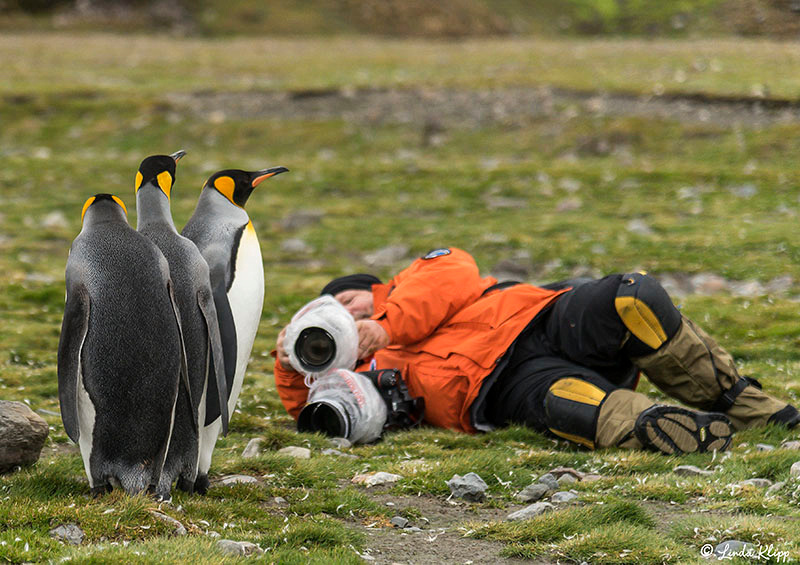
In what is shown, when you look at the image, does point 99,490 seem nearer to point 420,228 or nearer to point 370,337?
point 370,337

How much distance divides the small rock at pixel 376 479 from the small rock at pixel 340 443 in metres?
0.69

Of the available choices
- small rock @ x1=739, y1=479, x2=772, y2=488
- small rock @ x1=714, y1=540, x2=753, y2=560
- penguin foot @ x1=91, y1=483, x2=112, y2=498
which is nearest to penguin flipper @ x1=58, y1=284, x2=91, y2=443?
penguin foot @ x1=91, y1=483, x2=112, y2=498

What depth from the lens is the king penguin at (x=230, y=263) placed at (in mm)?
4668

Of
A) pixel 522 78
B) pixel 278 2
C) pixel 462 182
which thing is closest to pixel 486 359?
pixel 462 182

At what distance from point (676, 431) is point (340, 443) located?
189cm

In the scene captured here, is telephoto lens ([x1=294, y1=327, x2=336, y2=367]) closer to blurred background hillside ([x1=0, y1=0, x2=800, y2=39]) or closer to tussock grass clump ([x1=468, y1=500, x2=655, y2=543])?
tussock grass clump ([x1=468, y1=500, x2=655, y2=543])

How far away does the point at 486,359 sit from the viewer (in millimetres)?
5895

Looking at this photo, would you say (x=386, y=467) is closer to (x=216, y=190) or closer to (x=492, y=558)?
(x=492, y=558)

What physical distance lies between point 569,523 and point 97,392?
2.09 m

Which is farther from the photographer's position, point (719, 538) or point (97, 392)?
point (97, 392)

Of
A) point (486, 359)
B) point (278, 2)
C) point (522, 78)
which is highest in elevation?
point (278, 2)

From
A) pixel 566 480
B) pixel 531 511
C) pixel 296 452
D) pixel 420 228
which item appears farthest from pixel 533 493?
pixel 420 228

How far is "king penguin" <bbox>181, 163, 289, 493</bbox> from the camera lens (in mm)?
4668

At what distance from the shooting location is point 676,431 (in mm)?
5246
